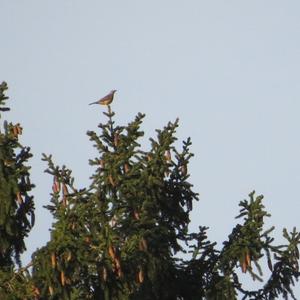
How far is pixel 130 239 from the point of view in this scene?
18.1 metres

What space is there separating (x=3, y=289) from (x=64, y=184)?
2778mm

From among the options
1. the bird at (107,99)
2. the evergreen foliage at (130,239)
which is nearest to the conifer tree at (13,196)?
the evergreen foliage at (130,239)

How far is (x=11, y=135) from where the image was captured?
18312 millimetres

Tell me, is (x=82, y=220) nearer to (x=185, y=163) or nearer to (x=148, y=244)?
(x=148, y=244)

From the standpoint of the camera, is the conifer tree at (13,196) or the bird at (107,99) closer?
the conifer tree at (13,196)

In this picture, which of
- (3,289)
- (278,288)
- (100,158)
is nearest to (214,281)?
(278,288)

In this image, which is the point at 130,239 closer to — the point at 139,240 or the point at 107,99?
the point at 139,240

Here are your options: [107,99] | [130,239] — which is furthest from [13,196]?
[107,99]

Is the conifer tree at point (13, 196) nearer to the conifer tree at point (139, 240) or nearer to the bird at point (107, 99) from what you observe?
the conifer tree at point (139, 240)

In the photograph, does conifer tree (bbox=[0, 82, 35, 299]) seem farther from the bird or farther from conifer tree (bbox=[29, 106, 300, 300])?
the bird

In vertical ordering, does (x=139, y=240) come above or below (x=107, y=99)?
below

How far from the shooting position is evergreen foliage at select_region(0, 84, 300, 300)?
16688 mm

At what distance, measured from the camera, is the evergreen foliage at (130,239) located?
16688 mm

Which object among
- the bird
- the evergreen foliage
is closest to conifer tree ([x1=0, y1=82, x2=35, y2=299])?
the evergreen foliage
